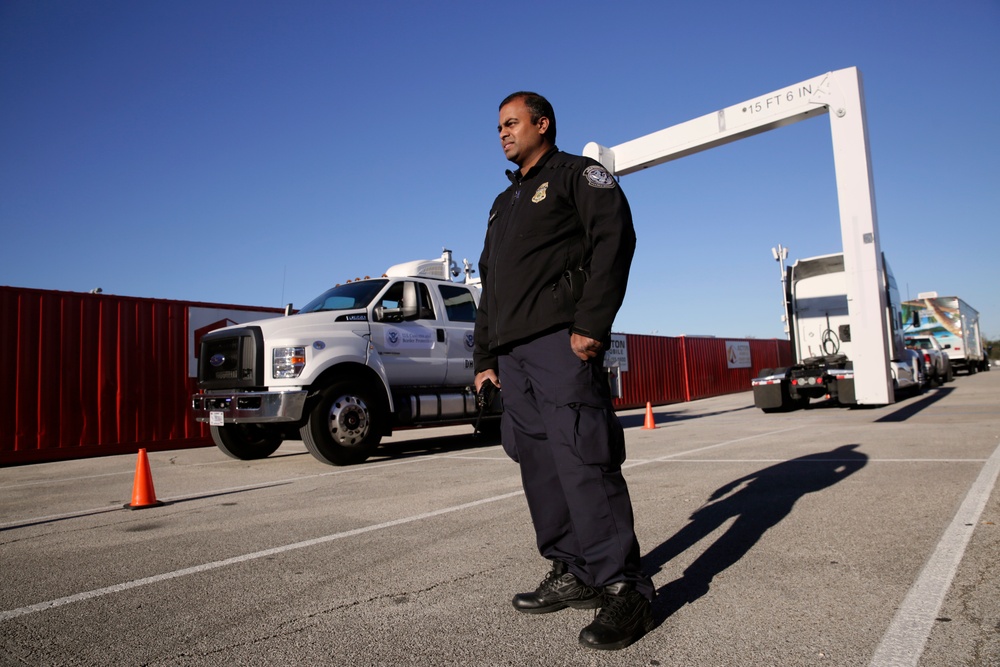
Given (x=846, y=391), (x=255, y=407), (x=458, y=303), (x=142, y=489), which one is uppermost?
(x=458, y=303)

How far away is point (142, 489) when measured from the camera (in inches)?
208

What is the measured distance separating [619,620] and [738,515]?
2.11 m

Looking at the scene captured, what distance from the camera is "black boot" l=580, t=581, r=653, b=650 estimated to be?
2.16 meters

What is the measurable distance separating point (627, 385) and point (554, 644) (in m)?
21.3

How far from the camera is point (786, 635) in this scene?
2.22 m

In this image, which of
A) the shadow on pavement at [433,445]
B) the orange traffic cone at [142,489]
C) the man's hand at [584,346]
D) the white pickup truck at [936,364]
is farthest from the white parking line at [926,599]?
the white pickup truck at [936,364]

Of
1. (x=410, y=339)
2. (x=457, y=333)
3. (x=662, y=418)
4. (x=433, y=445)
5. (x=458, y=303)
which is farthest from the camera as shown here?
(x=662, y=418)

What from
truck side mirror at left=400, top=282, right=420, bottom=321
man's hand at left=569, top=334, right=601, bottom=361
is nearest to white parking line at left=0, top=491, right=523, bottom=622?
man's hand at left=569, top=334, right=601, bottom=361

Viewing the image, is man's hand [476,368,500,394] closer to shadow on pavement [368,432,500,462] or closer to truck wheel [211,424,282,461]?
shadow on pavement [368,432,500,462]

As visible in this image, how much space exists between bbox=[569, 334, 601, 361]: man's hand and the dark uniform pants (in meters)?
0.04

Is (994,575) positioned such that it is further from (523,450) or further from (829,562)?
(523,450)

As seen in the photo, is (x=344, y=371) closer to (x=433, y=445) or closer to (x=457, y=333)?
(x=457, y=333)

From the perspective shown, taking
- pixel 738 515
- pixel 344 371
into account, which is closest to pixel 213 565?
pixel 738 515

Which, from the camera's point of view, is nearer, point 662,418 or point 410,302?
point 410,302
